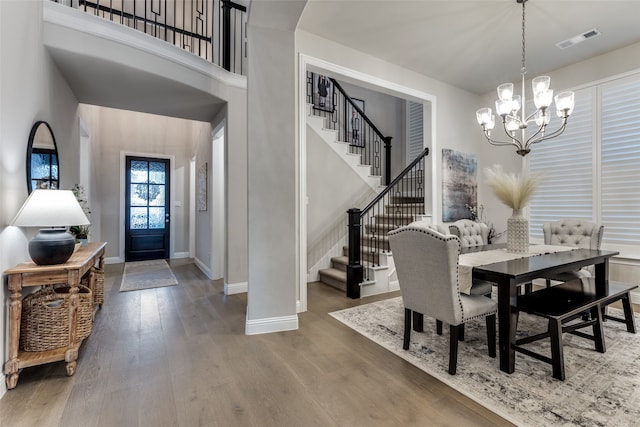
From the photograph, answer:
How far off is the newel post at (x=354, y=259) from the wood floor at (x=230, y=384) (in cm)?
89

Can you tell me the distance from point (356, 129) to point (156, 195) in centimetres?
463

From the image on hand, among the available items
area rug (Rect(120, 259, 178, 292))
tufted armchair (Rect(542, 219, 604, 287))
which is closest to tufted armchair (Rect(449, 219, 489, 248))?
tufted armchair (Rect(542, 219, 604, 287))

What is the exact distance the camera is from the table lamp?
6.70ft

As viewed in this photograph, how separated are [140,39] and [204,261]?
141 inches

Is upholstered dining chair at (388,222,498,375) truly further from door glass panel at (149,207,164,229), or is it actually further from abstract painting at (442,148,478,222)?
door glass panel at (149,207,164,229)

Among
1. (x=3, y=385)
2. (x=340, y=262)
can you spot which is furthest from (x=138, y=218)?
(x=3, y=385)

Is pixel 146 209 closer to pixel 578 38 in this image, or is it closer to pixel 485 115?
pixel 485 115

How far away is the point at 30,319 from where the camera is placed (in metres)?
2.09

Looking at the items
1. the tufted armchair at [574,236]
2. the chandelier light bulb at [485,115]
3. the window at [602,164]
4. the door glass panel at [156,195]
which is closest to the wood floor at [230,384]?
the tufted armchair at [574,236]

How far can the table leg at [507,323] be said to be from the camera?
2.07 metres

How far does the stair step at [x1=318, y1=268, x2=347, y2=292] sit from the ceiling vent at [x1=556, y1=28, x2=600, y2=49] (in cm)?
403

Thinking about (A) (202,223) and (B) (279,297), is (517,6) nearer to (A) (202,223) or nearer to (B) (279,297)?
(B) (279,297)

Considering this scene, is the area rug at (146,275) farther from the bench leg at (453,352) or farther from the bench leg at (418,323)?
the bench leg at (453,352)

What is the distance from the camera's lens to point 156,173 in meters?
6.76
